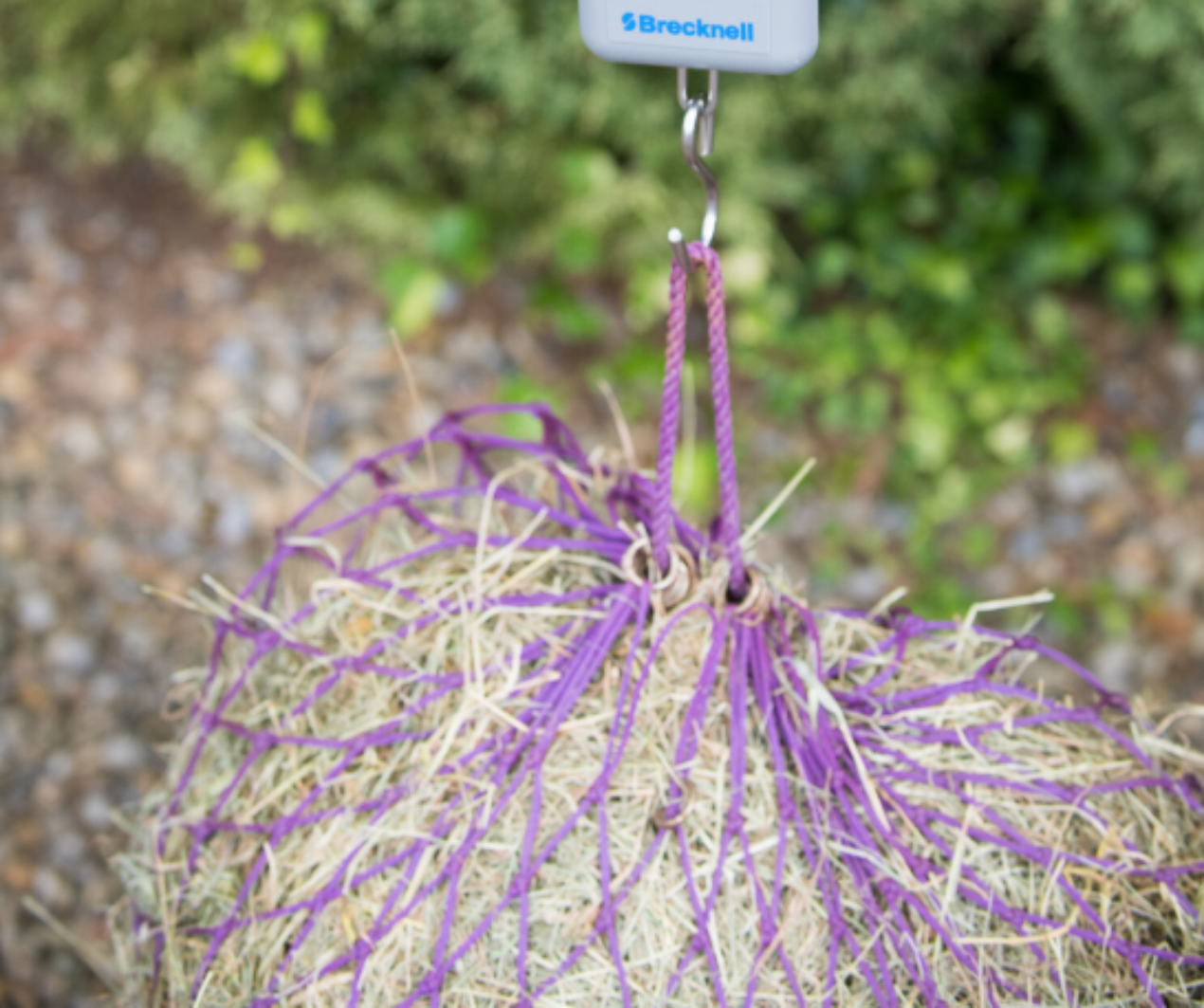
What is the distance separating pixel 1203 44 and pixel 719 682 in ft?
4.98

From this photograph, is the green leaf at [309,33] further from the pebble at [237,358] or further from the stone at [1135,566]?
the stone at [1135,566]

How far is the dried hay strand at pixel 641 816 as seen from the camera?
74 centimetres

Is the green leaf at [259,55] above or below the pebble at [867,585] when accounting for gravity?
above

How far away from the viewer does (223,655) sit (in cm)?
96

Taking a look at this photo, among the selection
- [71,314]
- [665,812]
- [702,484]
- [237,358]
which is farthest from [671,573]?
[71,314]

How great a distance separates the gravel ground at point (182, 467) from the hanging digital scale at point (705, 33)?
0.91m

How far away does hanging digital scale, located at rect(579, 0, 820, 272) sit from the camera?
2.27 ft

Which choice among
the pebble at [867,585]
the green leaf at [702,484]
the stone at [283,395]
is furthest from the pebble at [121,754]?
the pebble at [867,585]

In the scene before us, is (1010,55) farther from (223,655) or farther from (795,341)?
(223,655)

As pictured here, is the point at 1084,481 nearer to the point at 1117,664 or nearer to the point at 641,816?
the point at 1117,664

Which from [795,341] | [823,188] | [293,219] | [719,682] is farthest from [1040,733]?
[293,219]

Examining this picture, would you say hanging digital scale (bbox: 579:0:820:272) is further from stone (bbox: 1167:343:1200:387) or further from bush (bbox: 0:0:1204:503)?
stone (bbox: 1167:343:1200:387)

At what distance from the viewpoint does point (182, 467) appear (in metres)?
1.92

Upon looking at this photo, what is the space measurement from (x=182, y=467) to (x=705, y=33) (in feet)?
5.02
